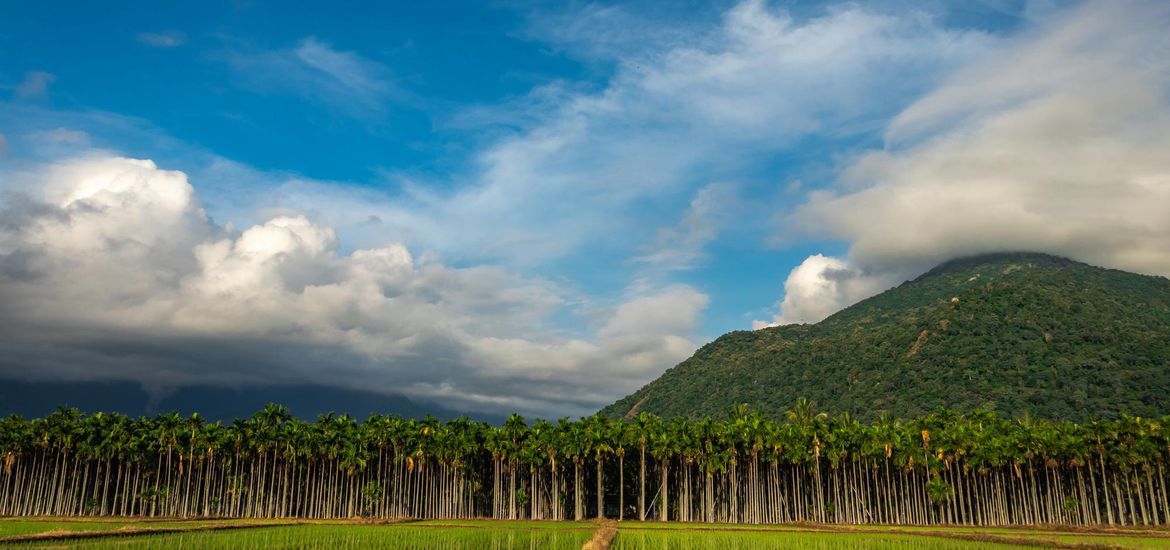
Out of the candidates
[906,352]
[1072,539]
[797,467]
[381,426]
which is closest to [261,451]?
[381,426]

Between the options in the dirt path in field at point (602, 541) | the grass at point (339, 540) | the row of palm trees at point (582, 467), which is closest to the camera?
the dirt path in field at point (602, 541)

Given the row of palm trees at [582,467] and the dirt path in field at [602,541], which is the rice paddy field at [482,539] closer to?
the dirt path in field at [602,541]

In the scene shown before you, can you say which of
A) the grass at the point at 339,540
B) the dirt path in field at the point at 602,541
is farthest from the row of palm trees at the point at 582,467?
the grass at the point at 339,540

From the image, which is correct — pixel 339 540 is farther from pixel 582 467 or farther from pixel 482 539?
pixel 582 467

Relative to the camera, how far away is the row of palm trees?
3755 inches

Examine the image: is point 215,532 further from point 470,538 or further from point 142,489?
point 142,489

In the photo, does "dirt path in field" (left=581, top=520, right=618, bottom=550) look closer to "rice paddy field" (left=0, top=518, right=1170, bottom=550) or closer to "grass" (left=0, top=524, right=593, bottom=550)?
"rice paddy field" (left=0, top=518, right=1170, bottom=550)

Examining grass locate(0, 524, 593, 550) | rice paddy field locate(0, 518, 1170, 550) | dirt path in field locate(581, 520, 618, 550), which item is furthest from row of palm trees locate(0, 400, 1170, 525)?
grass locate(0, 524, 593, 550)

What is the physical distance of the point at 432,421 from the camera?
352ft

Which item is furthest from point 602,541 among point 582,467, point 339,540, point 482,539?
point 582,467

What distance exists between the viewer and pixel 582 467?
4193 inches

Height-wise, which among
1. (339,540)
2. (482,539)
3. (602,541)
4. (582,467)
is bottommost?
(482,539)

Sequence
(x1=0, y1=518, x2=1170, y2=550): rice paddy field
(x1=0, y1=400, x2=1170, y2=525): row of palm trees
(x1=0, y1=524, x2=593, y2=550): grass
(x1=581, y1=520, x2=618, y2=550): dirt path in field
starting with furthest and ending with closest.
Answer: (x1=0, y1=400, x2=1170, y2=525): row of palm trees, (x1=0, y1=518, x2=1170, y2=550): rice paddy field, (x1=0, y1=524, x2=593, y2=550): grass, (x1=581, y1=520, x2=618, y2=550): dirt path in field

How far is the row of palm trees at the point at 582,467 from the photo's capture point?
9538cm
